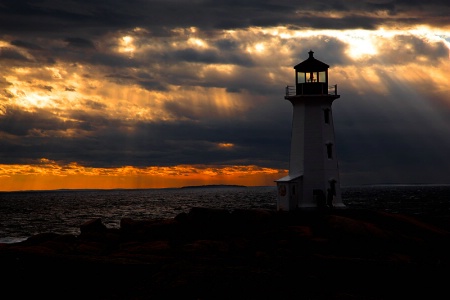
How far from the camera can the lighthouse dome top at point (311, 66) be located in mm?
36688

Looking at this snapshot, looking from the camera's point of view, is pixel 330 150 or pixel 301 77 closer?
pixel 330 150

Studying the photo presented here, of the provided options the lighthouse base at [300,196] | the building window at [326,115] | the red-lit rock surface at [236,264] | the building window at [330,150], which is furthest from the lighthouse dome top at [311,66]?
the red-lit rock surface at [236,264]

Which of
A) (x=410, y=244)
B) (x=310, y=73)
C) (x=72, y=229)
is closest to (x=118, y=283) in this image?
(x=410, y=244)

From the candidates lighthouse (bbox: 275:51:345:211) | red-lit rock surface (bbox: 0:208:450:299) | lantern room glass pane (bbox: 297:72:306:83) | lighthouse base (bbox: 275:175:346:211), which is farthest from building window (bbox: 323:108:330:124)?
red-lit rock surface (bbox: 0:208:450:299)

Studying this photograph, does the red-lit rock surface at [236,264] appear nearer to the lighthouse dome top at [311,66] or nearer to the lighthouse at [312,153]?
the lighthouse at [312,153]

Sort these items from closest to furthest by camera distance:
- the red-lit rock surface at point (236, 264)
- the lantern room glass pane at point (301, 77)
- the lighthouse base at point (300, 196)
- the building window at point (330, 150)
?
the red-lit rock surface at point (236, 264) → the lighthouse base at point (300, 196) → the building window at point (330, 150) → the lantern room glass pane at point (301, 77)

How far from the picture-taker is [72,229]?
59.2 metres

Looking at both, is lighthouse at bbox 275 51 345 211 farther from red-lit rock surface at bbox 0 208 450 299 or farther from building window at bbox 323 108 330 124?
red-lit rock surface at bbox 0 208 450 299

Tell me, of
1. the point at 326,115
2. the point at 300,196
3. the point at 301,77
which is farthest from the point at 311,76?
the point at 300,196

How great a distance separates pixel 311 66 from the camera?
36688 millimetres

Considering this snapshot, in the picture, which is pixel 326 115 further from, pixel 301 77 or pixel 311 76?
pixel 301 77

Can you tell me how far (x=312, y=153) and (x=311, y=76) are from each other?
5281 millimetres

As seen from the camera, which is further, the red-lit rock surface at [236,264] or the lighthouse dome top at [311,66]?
the lighthouse dome top at [311,66]

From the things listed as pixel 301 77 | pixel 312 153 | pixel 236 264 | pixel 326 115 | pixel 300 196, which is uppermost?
pixel 301 77
